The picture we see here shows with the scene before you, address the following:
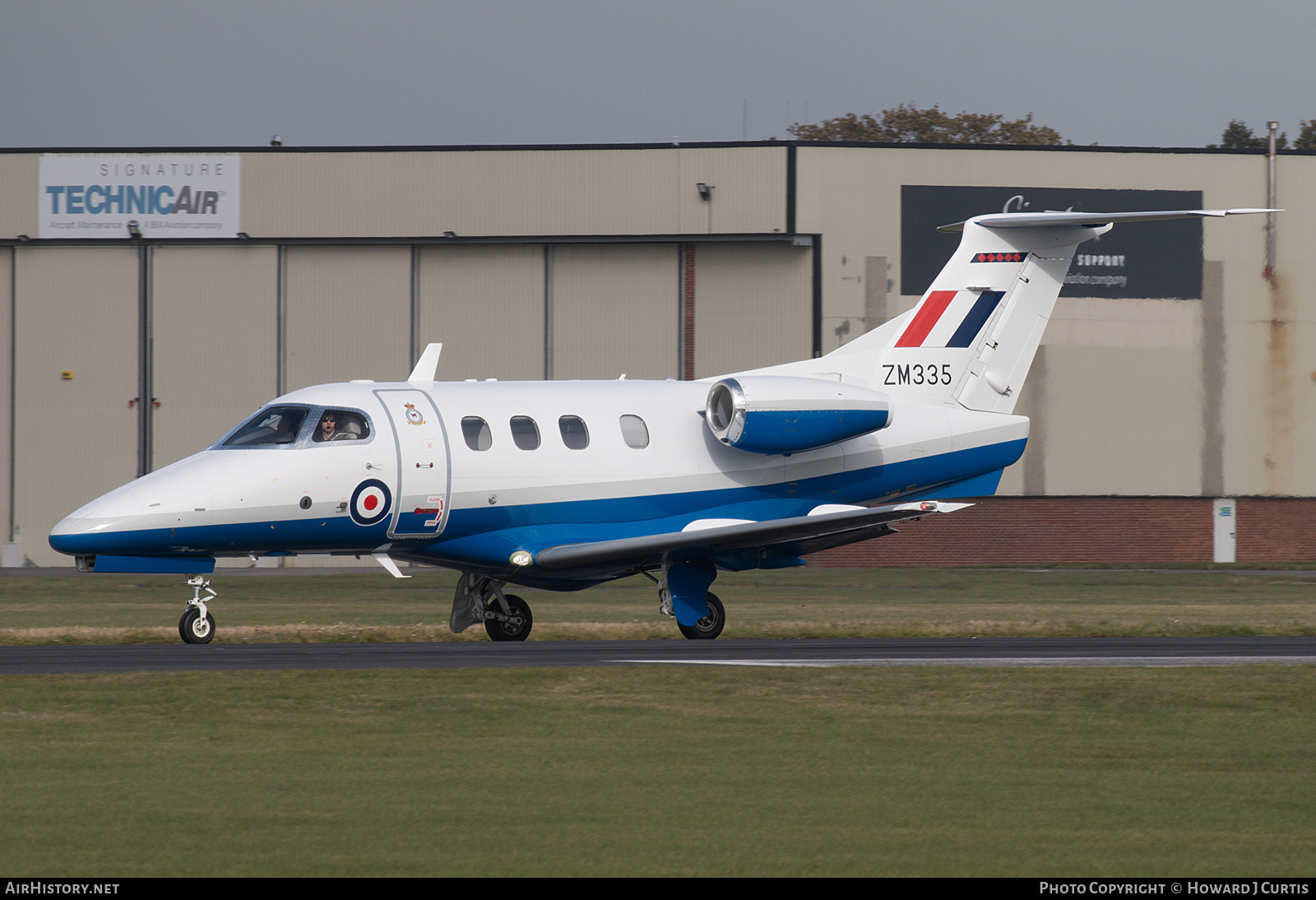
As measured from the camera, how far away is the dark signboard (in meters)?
48.1

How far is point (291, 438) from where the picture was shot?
2016 cm

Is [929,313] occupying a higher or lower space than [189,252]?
lower

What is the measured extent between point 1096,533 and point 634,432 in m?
31.2

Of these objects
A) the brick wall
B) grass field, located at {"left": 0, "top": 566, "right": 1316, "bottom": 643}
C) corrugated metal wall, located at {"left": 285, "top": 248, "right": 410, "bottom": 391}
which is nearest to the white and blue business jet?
grass field, located at {"left": 0, "top": 566, "right": 1316, "bottom": 643}

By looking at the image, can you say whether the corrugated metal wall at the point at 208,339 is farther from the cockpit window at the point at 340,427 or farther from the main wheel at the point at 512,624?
the cockpit window at the point at 340,427

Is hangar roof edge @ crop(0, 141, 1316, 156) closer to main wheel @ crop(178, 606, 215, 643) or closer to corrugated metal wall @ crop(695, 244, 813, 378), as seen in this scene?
corrugated metal wall @ crop(695, 244, 813, 378)

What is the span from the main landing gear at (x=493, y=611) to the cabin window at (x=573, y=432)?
2.39m

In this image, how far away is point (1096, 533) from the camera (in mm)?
49781

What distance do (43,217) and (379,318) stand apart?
430 inches

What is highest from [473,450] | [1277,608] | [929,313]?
[929,313]

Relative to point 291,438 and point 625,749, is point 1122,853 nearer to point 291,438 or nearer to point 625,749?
point 625,749
